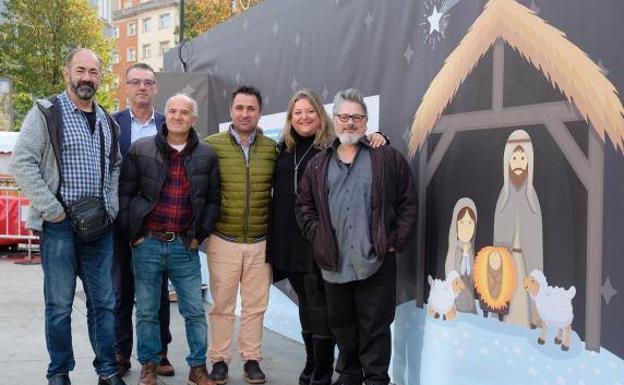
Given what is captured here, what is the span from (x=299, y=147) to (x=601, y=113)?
182 cm

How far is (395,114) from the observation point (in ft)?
13.4

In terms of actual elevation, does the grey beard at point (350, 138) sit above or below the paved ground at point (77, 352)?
above

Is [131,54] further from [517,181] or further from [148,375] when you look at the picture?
[517,181]

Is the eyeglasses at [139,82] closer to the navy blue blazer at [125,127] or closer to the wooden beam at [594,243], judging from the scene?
the navy blue blazer at [125,127]

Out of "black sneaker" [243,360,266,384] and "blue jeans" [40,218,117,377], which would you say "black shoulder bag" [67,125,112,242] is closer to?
"blue jeans" [40,218,117,377]

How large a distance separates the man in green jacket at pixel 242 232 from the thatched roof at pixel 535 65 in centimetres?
101

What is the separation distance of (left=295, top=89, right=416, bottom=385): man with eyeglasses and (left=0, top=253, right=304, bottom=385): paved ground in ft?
2.98

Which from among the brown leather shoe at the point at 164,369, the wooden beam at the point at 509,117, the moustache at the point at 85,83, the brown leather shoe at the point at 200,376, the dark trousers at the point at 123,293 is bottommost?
the brown leather shoe at the point at 164,369

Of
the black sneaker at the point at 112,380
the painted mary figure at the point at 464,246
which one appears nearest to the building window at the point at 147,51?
the black sneaker at the point at 112,380

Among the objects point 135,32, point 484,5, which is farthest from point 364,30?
point 135,32

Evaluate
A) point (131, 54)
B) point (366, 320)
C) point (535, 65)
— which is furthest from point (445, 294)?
point (131, 54)

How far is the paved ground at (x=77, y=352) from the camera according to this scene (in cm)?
432

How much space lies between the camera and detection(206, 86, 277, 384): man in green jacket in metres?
4.14

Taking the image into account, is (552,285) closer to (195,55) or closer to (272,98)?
(272,98)
